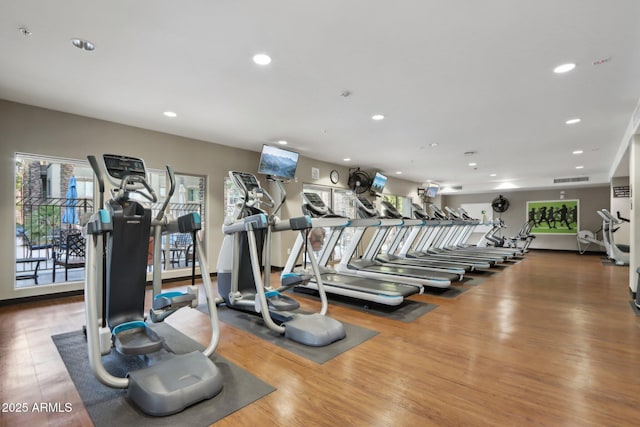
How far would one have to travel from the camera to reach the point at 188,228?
2395 mm

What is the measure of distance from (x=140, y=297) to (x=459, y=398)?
8.63ft

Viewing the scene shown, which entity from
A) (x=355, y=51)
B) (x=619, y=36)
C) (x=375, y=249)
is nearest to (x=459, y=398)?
(x=355, y=51)

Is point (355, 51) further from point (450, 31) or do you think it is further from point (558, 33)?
point (558, 33)

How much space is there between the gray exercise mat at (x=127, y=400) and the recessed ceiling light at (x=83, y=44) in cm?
271

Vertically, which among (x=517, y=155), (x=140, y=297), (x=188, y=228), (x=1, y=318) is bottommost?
(x=1, y=318)

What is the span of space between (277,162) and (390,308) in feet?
12.6

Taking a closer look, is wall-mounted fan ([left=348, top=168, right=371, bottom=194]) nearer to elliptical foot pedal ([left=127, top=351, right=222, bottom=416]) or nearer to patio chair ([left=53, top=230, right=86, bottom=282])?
patio chair ([left=53, top=230, right=86, bottom=282])

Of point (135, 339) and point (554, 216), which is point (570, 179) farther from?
point (135, 339)

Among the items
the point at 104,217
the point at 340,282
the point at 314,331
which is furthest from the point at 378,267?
the point at 104,217

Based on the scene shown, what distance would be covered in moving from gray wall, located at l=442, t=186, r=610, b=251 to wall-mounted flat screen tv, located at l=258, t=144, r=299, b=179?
10178 millimetres

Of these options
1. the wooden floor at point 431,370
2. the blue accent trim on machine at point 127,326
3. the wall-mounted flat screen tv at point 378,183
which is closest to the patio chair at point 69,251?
the wooden floor at point 431,370

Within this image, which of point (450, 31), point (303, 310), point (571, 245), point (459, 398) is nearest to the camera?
point (459, 398)

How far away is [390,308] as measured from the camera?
3895 millimetres

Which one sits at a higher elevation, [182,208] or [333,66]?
[333,66]
